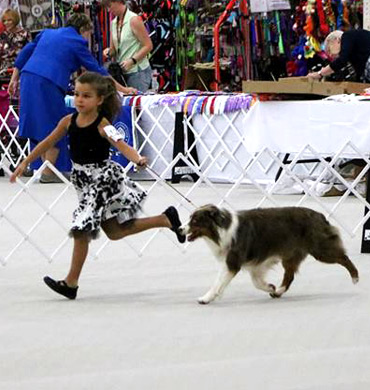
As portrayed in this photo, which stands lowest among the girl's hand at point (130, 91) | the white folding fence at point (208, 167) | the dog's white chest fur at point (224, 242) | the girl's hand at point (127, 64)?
the white folding fence at point (208, 167)

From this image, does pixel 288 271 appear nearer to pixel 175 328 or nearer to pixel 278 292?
pixel 278 292

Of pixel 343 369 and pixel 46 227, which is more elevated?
pixel 343 369

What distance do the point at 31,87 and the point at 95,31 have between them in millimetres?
3003

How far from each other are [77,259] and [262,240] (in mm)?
864

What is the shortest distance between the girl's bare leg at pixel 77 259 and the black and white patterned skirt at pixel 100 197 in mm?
44

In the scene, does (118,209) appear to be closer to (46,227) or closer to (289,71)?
(46,227)

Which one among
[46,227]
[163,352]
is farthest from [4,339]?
[46,227]

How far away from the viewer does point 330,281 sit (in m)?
6.38

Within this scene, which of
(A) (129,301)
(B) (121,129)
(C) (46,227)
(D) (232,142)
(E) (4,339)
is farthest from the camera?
(B) (121,129)

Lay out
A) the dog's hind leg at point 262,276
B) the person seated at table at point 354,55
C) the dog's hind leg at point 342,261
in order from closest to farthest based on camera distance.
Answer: the dog's hind leg at point 262,276
the dog's hind leg at point 342,261
the person seated at table at point 354,55

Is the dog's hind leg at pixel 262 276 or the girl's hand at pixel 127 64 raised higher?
the dog's hind leg at pixel 262 276

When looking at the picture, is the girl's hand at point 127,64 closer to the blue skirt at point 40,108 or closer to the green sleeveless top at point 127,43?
the green sleeveless top at point 127,43

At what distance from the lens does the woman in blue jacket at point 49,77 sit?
10.6 metres

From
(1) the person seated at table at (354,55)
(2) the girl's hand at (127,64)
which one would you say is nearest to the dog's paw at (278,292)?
(1) the person seated at table at (354,55)
